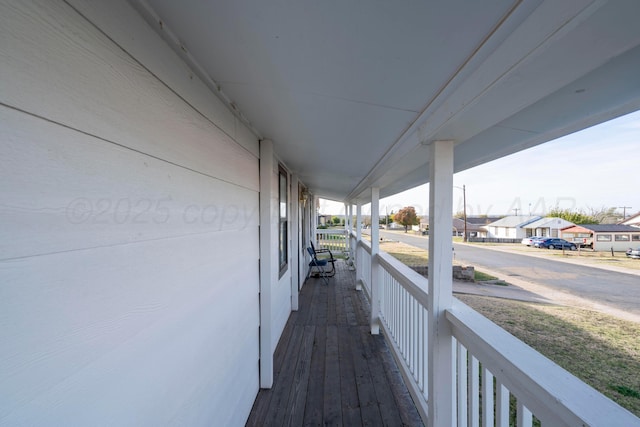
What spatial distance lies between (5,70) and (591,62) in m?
1.33

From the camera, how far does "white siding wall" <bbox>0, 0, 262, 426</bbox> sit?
0.53m

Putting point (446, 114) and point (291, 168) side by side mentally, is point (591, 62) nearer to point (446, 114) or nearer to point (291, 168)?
point (446, 114)

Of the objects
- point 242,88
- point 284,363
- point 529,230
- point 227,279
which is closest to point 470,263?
point 529,230

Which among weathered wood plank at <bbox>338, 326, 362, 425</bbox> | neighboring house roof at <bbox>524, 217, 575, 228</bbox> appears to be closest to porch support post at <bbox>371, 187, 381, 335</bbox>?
weathered wood plank at <bbox>338, 326, 362, 425</bbox>

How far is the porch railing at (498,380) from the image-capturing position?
752mm

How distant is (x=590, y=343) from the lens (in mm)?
970

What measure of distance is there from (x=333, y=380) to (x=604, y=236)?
2.27 metres

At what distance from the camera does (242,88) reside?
4.49 feet

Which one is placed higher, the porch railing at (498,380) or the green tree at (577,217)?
the green tree at (577,217)

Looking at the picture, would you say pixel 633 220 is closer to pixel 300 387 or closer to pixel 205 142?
pixel 205 142

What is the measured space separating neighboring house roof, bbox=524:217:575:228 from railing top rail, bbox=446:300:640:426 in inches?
21.3

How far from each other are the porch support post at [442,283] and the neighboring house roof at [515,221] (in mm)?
395

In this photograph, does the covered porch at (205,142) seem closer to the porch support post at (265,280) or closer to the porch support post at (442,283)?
the porch support post at (442,283)

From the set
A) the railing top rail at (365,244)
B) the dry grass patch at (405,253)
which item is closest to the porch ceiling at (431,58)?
the dry grass patch at (405,253)
